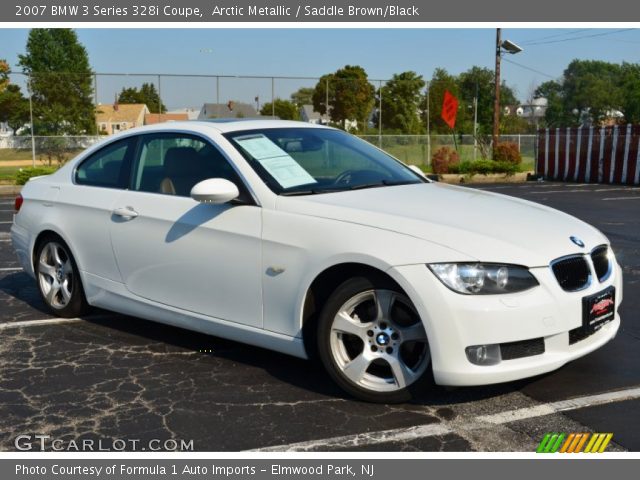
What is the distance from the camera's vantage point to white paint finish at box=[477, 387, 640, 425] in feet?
11.7

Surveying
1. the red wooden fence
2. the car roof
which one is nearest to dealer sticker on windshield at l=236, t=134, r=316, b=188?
the car roof

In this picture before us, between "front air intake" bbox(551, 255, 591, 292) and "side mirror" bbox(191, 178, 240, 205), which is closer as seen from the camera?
"front air intake" bbox(551, 255, 591, 292)

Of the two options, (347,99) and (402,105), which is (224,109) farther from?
(402,105)

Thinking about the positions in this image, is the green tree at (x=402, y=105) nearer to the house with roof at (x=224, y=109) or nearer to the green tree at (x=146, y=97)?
the house with roof at (x=224, y=109)

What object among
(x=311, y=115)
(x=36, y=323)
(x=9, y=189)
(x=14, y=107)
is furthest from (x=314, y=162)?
(x=311, y=115)

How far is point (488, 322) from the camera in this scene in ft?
11.1

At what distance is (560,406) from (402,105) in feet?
109

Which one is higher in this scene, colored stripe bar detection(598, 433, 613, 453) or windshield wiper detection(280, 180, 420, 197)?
windshield wiper detection(280, 180, 420, 197)

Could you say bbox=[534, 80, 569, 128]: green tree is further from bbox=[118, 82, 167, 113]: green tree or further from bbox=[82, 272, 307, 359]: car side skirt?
bbox=[82, 272, 307, 359]: car side skirt

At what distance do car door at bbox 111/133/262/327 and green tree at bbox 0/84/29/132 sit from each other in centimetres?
2093

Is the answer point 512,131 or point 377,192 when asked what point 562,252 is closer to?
point 377,192
